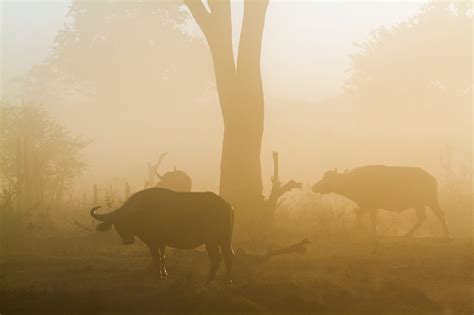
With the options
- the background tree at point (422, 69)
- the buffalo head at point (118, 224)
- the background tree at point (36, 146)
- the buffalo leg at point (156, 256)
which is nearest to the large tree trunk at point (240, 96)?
the buffalo leg at point (156, 256)

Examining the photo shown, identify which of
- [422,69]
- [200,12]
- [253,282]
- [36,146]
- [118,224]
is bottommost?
[253,282]

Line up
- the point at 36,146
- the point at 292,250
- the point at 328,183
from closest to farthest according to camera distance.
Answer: the point at 292,250 → the point at 328,183 → the point at 36,146

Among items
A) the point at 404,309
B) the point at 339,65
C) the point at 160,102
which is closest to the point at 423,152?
the point at 160,102

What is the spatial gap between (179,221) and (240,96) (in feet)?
19.5

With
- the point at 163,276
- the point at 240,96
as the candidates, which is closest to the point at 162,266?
the point at 163,276

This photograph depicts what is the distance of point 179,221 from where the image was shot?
9094 millimetres

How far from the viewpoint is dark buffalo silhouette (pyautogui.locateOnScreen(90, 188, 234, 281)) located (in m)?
9.03

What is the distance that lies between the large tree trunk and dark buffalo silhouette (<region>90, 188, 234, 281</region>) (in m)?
5.19

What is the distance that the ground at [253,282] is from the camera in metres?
8.40

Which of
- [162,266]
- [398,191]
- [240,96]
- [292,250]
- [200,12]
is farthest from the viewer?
[398,191]

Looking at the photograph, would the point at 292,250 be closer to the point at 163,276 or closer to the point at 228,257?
the point at 228,257

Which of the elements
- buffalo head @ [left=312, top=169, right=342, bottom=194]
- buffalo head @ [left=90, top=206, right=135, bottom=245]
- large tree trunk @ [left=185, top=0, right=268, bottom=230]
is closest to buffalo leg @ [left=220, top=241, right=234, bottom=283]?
buffalo head @ [left=90, top=206, right=135, bottom=245]

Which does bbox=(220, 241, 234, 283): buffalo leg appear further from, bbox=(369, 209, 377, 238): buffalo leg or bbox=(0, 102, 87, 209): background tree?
bbox=(0, 102, 87, 209): background tree

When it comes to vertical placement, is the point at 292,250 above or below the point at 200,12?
below
